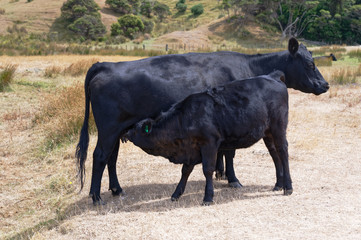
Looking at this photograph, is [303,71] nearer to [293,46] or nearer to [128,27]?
[293,46]

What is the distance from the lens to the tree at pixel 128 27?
64.9 m

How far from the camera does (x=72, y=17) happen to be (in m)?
75.5

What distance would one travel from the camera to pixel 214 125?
6750 mm

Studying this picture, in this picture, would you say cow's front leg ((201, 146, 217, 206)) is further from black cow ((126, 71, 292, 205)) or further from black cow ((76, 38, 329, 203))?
black cow ((76, 38, 329, 203))

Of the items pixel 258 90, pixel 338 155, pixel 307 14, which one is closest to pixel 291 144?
pixel 338 155

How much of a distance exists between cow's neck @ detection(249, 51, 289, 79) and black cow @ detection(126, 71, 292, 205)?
3.14 ft

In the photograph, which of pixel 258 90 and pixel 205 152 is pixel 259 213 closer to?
pixel 205 152

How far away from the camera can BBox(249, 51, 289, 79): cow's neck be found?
807 centimetres

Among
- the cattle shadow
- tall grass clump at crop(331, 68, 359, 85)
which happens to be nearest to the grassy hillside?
tall grass clump at crop(331, 68, 359, 85)

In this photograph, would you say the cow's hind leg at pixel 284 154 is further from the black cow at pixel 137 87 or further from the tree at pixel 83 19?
the tree at pixel 83 19

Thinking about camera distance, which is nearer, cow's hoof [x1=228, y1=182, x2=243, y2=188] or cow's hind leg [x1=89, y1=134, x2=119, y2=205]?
cow's hind leg [x1=89, y1=134, x2=119, y2=205]

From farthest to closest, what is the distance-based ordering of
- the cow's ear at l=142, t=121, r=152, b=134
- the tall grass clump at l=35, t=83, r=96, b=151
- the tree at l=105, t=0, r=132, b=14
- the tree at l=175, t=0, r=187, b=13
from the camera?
the tree at l=175, t=0, r=187, b=13
the tree at l=105, t=0, r=132, b=14
the tall grass clump at l=35, t=83, r=96, b=151
the cow's ear at l=142, t=121, r=152, b=134

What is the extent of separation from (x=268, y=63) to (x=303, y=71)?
2.10 ft

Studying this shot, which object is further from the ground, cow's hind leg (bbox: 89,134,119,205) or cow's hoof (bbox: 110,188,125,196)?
cow's hind leg (bbox: 89,134,119,205)
